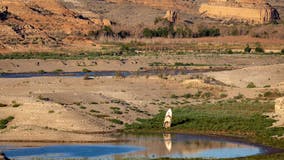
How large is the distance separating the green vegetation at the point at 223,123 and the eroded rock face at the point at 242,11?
378 ft

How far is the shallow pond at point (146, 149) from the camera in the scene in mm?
33906

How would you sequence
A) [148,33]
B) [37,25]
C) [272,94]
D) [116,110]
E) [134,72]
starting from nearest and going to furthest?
[116,110] < [272,94] < [134,72] < [37,25] < [148,33]

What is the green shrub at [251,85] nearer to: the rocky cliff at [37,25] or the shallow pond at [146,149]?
the shallow pond at [146,149]

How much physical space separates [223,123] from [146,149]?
769 centimetres

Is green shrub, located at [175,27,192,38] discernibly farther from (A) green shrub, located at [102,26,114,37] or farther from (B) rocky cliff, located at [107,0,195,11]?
(B) rocky cliff, located at [107,0,195,11]

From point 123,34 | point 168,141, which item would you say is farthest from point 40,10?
point 168,141

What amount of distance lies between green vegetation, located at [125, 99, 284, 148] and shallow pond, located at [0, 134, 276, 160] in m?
1.64

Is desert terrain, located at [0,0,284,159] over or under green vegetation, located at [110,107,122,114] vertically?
under

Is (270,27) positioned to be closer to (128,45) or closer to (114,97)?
(128,45)

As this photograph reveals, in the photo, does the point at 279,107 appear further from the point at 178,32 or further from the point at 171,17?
the point at 171,17

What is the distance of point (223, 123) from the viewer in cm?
4256

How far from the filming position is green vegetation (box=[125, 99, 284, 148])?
4009 centimetres

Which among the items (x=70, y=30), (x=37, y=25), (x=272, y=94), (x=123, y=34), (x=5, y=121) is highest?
(x=5, y=121)

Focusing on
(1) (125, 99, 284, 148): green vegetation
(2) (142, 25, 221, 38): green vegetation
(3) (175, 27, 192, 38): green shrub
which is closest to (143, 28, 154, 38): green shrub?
(2) (142, 25, 221, 38): green vegetation
